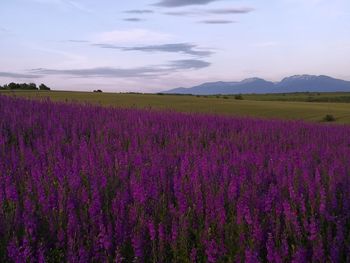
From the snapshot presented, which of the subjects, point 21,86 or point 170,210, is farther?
point 21,86

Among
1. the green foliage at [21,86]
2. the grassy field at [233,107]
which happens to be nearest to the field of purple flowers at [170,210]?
the grassy field at [233,107]

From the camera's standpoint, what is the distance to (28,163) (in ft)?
14.5

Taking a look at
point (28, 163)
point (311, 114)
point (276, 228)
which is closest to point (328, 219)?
point (276, 228)

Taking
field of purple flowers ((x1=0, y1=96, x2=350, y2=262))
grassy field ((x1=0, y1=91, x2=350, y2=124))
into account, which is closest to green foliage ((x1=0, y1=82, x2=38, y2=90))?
grassy field ((x1=0, y1=91, x2=350, y2=124))

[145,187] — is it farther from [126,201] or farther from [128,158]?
[128,158]

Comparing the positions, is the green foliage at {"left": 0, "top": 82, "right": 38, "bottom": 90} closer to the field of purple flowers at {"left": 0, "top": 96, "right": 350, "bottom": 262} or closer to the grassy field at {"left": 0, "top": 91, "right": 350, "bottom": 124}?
the grassy field at {"left": 0, "top": 91, "right": 350, "bottom": 124}

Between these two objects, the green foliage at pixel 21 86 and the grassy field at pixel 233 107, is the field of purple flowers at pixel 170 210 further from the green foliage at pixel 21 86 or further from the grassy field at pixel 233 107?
the green foliage at pixel 21 86

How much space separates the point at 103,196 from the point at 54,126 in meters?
3.90

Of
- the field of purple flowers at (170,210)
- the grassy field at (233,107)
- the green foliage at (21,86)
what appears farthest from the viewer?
the green foliage at (21,86)

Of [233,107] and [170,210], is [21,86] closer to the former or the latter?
[233,107]

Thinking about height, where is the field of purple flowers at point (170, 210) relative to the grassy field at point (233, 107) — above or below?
above

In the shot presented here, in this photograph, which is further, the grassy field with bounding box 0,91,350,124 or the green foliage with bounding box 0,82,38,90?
the green foliage with bounding box 0,82,38,90

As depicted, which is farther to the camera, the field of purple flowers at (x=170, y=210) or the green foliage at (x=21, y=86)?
the green foliage at (x=21, y=86)

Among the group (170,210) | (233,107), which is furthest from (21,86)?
(170,210)
